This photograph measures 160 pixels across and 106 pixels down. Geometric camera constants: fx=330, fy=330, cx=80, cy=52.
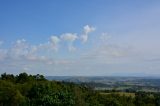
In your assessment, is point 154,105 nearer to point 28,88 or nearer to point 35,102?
point 28,88

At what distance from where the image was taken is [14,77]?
103m

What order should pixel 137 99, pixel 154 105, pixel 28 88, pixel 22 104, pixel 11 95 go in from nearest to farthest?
pixel 22 104, pixel 11 95, pixel 28 88, pixel 154 105, pixel 137 99

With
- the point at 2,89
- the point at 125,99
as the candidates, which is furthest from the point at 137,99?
the point at 2,89

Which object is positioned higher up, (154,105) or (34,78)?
(34,78)

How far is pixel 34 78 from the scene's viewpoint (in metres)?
103

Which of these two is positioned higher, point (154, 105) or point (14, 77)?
point (14, 77)

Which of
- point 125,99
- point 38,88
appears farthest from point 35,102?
point 125,99

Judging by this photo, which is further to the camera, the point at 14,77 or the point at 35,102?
the point at 14,77

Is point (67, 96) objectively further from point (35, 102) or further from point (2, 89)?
point (2, 89)

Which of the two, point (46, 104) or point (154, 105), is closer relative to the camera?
point (46, 104)

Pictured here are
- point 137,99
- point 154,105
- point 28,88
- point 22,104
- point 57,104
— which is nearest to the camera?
point 57,104

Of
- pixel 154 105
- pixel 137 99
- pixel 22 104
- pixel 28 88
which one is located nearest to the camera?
pixel 22 104

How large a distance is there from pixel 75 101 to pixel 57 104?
22.3 ft

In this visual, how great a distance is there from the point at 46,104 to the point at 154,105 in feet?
143
